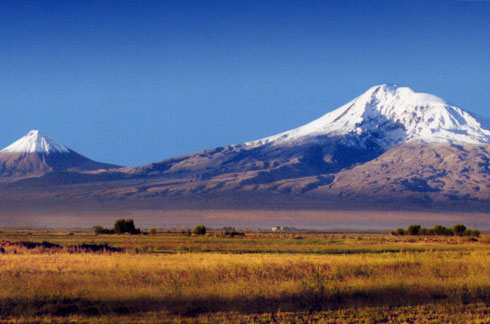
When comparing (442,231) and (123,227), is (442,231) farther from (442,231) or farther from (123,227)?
(123,227)

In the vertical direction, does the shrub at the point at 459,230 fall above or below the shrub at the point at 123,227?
below

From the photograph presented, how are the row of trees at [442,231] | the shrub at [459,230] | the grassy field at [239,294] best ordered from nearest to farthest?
the grassy field at [239,294], the row of trees at [442,231], the shrub at [459,230]

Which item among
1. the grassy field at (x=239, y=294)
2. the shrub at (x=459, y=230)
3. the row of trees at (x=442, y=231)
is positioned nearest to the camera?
the grassy field at (x=239, y=294)

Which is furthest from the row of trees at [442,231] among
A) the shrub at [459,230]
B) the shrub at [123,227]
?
the shrub at [123,227]

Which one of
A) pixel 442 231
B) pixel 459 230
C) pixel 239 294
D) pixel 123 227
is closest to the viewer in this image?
pixel 239 294

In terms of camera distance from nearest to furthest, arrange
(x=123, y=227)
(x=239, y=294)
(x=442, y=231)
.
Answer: (x=239, y=294)
(x=123, y=227)
(x=442, y=231)

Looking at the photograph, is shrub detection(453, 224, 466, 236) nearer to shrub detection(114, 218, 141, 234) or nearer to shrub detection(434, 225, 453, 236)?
shrub detection(434, 225, 453, 236)

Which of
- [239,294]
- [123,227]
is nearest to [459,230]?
[123,227]

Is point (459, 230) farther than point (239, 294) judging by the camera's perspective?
Yes

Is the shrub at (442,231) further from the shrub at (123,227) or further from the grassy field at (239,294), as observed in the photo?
the grassy field at (239,294)

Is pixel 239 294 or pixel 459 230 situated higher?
pixel 459 230

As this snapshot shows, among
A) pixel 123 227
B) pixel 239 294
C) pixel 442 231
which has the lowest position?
pixel 239 294

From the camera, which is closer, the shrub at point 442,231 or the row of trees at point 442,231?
the row of trees at point 442,231

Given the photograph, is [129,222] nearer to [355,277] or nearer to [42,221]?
[355,277]
